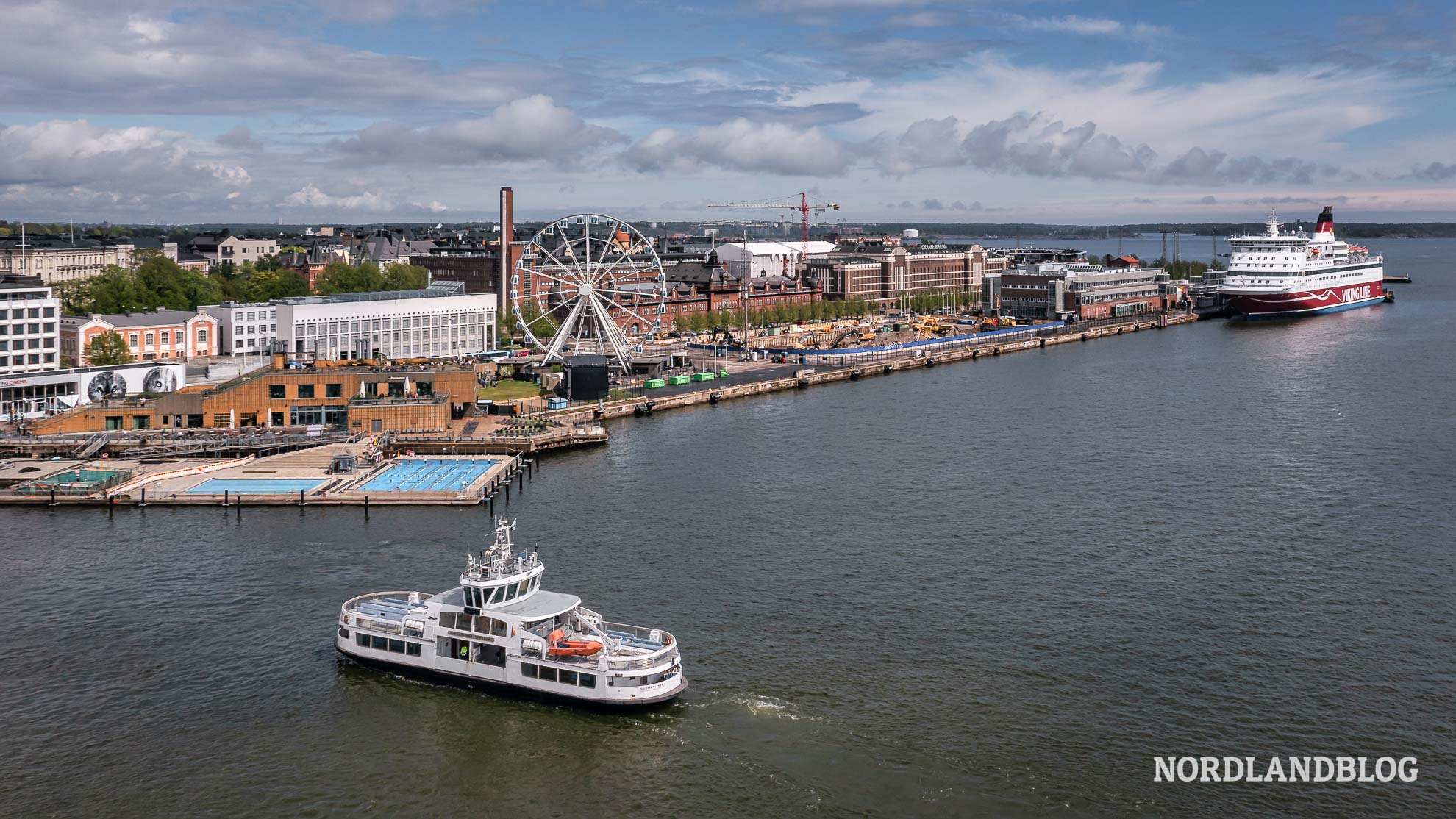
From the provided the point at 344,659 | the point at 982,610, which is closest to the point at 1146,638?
the point at 982,610

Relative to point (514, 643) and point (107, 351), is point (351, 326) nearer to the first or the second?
point (107, 351)

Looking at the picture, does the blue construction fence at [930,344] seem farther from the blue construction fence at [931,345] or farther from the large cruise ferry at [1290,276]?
the large cruise ferry at [1290,276]

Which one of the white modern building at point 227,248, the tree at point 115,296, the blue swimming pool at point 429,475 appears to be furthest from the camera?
the white modern building at point 227,248

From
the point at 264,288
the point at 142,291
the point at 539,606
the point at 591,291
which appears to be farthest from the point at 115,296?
the point at 539,606

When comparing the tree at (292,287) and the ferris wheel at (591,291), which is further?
the tree at (292,287)

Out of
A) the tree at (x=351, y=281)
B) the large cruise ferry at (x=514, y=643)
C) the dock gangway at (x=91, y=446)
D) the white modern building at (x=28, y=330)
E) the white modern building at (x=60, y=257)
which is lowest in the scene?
the large cruise ferry at (x=514, y=643)

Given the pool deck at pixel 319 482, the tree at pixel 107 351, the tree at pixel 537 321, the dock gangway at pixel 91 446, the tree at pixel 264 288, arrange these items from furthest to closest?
the tree at pixel 264 288 < the tree at pixel 537 321 < the tree at pixel 107 351 < the dock gangway at pixel 91 446 < the pool deck at pixel 319 482

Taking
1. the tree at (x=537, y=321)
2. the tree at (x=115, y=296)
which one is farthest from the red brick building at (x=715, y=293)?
the tree at (x=115, y=296)
